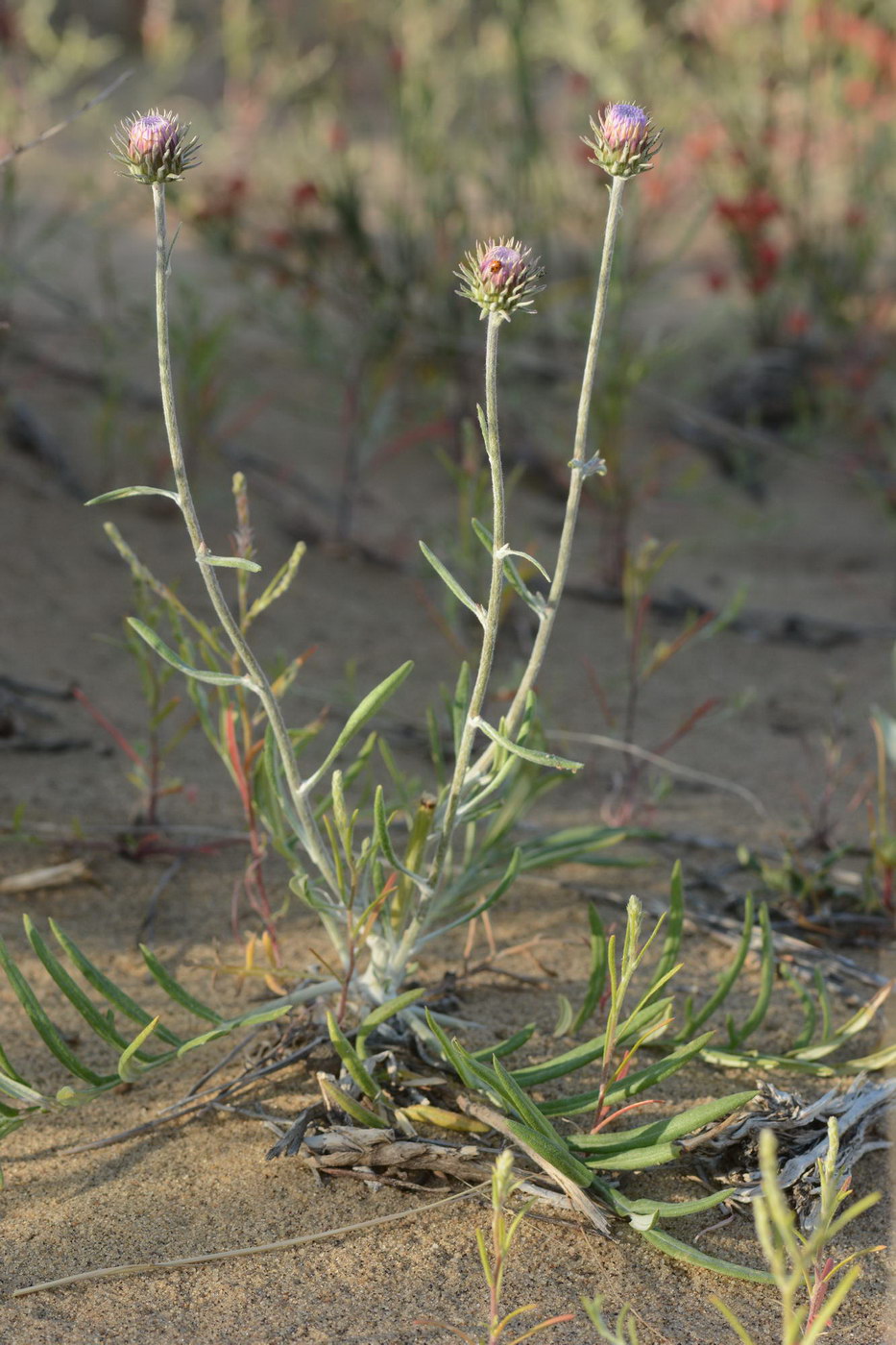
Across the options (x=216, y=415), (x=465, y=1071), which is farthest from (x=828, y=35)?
(x=465, y=1071)

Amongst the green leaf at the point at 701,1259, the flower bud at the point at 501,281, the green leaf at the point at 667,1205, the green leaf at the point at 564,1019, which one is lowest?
the green leaf at the point at 701,1259

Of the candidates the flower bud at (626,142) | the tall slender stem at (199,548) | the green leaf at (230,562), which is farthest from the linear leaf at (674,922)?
the flower bud at (626,142)

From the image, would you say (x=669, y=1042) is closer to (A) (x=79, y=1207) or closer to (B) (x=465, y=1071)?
(B) (x=465, y=1071)

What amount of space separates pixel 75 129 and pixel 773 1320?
6862 mm

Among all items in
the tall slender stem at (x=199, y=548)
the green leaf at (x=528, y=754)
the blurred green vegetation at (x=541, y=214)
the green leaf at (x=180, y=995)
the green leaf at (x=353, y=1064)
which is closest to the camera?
the tall slender stem at (x=199, y=548)

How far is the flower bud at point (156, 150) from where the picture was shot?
1.20 m

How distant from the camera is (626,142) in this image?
1226 mm

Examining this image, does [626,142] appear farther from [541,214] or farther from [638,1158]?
[541,214]

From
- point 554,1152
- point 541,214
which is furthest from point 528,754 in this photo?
point 541,214

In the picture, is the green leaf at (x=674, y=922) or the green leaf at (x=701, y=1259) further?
the green leaf at (x=674, y=922)

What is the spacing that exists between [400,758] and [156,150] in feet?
4.87

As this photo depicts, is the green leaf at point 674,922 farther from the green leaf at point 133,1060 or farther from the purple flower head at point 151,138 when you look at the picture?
the purple flower head at point 151,138

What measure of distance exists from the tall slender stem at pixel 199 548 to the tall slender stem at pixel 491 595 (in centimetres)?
16

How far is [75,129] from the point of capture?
268 inches
